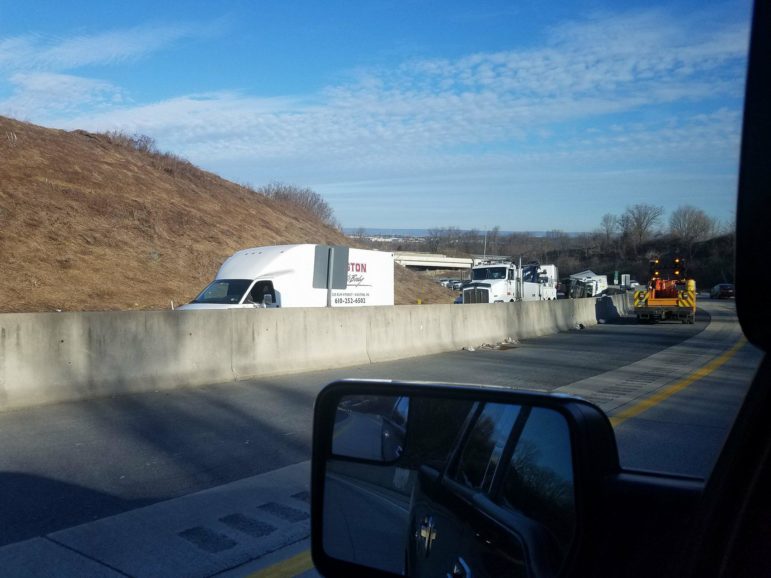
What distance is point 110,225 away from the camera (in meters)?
32.5

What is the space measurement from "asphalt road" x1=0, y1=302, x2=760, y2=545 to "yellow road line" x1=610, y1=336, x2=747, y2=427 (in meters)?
0.18

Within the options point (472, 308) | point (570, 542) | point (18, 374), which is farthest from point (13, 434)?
point (472, 308)

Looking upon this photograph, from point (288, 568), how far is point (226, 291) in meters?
14.3

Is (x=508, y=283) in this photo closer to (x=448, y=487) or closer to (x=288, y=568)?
(x=288, y=568)

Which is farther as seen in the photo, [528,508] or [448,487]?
[448,487]

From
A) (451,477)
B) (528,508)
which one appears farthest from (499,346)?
(528,508)

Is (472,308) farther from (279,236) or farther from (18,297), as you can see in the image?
(279,236)

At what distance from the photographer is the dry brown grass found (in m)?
26.5

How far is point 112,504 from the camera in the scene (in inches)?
254

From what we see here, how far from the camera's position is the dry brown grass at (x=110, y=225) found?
26500 mm

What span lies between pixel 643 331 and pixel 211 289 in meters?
18.5

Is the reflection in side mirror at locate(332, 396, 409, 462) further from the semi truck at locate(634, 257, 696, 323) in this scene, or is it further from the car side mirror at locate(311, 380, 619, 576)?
the semi truck at locate(634, 257, 696, 323)

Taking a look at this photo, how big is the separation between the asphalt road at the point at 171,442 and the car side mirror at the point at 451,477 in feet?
7.81

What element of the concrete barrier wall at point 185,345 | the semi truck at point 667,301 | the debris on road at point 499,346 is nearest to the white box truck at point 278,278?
the concrete barrier wall at point 185,345
